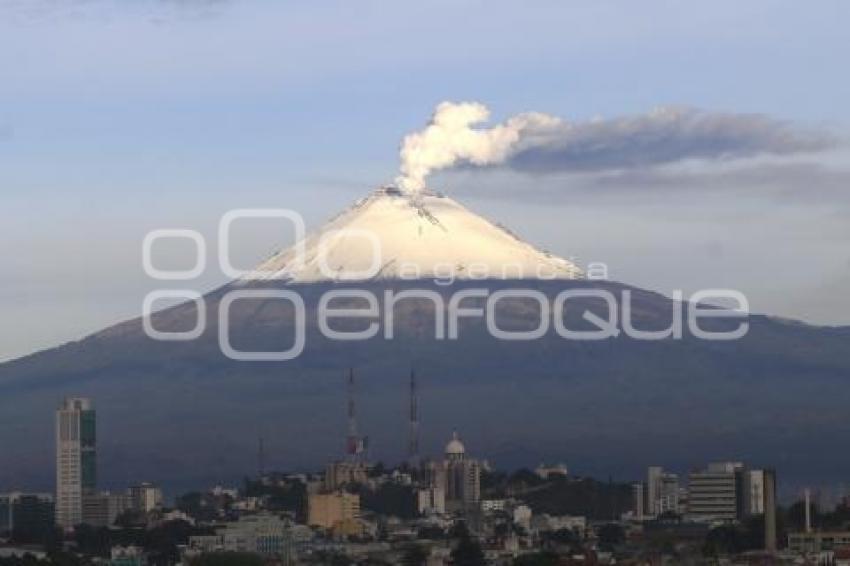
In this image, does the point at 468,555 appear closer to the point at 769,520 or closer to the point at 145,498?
the point at 769,520

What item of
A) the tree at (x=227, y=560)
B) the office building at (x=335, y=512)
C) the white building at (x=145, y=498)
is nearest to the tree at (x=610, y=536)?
the office building at (x=335, y=512)

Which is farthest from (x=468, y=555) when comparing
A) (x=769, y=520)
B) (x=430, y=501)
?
(x=430, y=501)

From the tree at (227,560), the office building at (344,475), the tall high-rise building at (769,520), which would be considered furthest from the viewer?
the office building at (344,475)

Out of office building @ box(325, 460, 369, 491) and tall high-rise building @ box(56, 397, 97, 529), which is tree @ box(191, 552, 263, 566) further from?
tall high-rise building @ box(56, 397, 97, 529)

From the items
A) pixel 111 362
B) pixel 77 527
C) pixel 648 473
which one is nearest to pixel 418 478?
pixel 648 473

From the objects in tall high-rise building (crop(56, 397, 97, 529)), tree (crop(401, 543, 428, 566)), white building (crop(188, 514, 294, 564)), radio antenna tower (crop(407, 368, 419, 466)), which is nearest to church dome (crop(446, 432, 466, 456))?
radio antenna tower (crop(407, 368, 419, 466))

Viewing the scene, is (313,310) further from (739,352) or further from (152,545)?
(152,545)

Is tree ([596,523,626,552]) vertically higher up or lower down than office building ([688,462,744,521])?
lower down

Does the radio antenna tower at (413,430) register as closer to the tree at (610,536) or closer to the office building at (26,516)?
the office building at (26,516)
